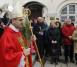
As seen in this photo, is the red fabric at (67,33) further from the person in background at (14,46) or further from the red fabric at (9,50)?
the red fabric at (9,50)

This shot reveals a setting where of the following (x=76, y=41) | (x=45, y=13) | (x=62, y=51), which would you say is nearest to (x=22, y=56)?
(x=76, y=41)

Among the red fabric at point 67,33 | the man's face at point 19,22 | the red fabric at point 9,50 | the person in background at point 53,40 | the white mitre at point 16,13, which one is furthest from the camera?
the red fabric at point 67,33

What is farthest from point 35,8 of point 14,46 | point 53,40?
point 14,46

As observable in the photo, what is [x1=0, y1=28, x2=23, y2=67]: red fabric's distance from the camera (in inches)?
214

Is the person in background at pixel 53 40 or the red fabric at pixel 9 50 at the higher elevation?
the red fabric at pixel 9 50

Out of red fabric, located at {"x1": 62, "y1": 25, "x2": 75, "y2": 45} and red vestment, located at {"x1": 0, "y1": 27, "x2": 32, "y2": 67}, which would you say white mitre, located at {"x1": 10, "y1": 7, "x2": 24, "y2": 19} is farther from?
red fabric, located at {"x1": 62, "y1": 25, "x2": 75, "y2": 45}

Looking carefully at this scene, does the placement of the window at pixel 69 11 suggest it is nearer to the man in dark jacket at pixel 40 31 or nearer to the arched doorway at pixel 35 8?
the arched doorway at pixel 35 8

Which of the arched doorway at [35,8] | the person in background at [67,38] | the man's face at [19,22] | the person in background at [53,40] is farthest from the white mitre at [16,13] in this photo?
the arched doorway at [35,8]

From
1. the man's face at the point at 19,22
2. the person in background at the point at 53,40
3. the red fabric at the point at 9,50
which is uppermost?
the man's face at the point at 19,22

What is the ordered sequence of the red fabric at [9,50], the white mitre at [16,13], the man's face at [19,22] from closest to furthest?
the red fabric at [9,50], the man's face at [19,22], the white mitre at [16,13]

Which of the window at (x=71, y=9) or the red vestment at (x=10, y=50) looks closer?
the red vestment at (x=10, y=50)

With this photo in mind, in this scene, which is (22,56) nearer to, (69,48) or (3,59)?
(3,59)

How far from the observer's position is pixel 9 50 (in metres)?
5.48

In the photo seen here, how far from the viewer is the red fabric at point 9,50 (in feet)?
17.9
